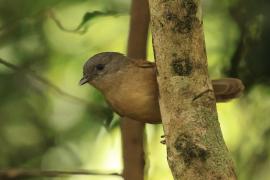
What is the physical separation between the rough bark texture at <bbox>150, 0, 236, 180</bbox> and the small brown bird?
1.19 feet

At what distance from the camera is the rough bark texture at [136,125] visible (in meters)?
1.93

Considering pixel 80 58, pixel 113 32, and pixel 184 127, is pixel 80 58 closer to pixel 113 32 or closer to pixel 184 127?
pixel 113 32

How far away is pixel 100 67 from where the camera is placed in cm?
203

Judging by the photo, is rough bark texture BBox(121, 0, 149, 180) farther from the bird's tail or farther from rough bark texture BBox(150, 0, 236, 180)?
rough bark texture BBox(150, 0, 236, 180)

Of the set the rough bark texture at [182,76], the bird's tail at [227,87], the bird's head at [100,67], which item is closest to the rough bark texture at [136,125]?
the bird's head at [100,67]

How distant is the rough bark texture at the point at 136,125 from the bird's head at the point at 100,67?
0.19 feet

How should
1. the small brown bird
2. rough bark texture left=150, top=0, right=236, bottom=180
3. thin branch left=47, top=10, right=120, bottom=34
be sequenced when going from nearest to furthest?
1. rough bark texture left=150, top=0, right=236, bottom=180
2. the small brown bird
3. thin branch left=47, top=10, right=120, bottom=34

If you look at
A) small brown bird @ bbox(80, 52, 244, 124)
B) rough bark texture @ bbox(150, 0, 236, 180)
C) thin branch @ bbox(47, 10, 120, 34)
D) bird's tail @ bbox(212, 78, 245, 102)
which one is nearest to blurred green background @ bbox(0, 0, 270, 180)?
thin branch @ bbox(47, 10, 120, 34)

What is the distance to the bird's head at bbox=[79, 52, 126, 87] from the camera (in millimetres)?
1971

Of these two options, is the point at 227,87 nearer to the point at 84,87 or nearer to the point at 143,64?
the point at 143,64

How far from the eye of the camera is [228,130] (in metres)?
2.19

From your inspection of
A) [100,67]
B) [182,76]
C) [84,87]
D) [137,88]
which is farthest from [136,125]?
[182,76]

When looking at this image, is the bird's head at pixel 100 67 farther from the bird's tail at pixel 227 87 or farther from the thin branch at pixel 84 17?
the bird's tail at pixel 227 87

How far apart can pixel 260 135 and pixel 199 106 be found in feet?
2.95
